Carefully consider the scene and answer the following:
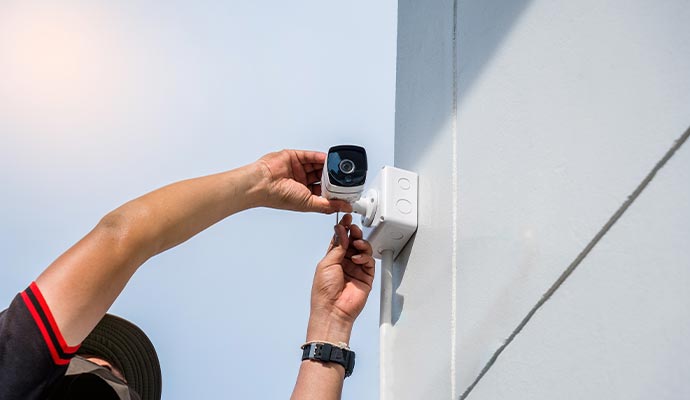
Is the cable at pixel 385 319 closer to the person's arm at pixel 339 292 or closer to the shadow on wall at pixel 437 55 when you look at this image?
the person's arm at pixel 339 292

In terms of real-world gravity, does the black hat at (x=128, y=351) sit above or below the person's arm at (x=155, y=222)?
below

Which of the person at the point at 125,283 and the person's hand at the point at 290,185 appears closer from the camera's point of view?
the person at the point at 125,283

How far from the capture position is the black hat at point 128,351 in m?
2.40

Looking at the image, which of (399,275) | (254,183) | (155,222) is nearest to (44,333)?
(155,222)

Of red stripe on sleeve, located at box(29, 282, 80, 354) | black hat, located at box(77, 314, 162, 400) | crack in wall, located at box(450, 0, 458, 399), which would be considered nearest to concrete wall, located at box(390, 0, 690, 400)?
crack in wall, located at box(450, 0, 458, 399)

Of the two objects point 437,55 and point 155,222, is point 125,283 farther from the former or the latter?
point 437,55

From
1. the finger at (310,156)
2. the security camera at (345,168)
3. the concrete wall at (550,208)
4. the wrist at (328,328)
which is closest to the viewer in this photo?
the concrete wall at (550,208)

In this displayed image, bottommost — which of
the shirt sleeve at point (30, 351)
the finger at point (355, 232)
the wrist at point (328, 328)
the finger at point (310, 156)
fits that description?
the shirt sleeve at point (30, 351)

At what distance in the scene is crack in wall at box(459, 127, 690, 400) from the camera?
1227 millimetres

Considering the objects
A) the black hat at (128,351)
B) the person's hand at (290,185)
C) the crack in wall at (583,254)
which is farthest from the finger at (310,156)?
the crack in wall at (583,254)

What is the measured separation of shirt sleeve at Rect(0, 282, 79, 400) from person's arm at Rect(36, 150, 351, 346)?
0.07ft

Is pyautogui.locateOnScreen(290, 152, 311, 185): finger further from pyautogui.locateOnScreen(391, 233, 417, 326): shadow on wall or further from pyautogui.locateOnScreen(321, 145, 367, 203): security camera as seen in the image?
pyautogui.locateOnScreen(391, 233, 417, 326): shadow on wall

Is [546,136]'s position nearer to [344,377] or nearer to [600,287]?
[600,287]

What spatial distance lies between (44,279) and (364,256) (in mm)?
950
